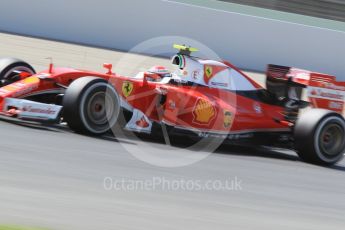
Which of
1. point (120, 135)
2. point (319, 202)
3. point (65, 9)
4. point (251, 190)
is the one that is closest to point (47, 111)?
point (120, 135)

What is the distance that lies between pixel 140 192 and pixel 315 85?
439 centimetres

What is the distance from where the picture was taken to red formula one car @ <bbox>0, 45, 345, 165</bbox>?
8.72m

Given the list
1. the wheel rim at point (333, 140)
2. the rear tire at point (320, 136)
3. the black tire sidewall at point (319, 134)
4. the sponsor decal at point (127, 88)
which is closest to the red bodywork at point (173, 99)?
the sponsor decal at point (127, 88)

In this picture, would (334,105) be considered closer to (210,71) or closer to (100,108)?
(210,71)

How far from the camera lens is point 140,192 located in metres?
6.50

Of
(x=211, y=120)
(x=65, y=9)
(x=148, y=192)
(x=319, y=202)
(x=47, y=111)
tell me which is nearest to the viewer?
(x=148, y=192)

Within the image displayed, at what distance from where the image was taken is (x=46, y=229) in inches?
193

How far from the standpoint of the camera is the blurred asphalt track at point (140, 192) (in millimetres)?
5555

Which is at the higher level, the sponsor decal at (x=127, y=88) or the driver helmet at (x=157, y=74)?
the driver helmet at (x=157, y=74)

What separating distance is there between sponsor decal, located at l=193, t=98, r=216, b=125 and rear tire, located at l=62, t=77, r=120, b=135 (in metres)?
1.05

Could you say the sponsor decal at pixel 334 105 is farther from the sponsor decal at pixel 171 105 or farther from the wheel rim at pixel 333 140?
the sponsor decal at pixel 171 105

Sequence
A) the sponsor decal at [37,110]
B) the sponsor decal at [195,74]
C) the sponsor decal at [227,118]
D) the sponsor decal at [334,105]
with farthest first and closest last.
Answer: the sponsor decal at [334,105] < the sponsor decal at [195,74] < the sponsor decal at [227,118] < the sponsor decal at [37,110]

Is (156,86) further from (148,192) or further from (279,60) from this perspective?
(279,60)

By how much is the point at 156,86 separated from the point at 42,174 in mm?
3111
